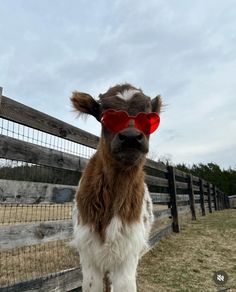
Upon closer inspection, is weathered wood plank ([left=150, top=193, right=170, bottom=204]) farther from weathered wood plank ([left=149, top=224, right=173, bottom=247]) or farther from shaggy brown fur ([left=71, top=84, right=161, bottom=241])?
shaggy brown fur ([left=71, top=84, right=161, bottom=241])

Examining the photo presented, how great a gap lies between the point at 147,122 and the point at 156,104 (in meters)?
0.83

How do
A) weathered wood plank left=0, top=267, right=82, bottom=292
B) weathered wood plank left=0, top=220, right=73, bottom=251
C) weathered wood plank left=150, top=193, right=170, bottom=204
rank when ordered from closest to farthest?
weathered wood plank left=0, top=220, right=73, bottom=251 < weathered wood plank left=0, top=267, right=82, bottom=292 < weathered wood plank left=150, top=193, right=170, bottom=204

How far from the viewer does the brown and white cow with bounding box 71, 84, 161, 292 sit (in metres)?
3.20

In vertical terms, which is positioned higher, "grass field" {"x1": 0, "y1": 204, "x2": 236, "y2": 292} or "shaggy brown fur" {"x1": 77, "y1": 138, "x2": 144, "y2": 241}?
"shaggy brown fur" {"x1": 77, "y1": 138, "x2": 144, "y2": 241}

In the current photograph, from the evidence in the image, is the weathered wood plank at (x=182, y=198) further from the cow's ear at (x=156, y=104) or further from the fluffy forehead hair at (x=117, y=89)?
the fluffy forehead hair at (x=117, y=89)

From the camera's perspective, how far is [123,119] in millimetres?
3150

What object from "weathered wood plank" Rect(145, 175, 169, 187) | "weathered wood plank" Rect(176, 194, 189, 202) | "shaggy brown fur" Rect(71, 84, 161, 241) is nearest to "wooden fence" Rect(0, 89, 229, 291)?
"shaggy brown fur" Rect(71, 84, 161, 241)

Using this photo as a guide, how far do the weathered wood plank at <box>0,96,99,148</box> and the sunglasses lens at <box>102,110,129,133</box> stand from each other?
117 centimetres

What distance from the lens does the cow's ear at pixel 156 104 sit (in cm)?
403

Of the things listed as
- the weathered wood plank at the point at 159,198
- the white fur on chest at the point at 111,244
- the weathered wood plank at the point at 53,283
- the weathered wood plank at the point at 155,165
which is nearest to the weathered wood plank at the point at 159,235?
the weathered wood plank at the point at 159,198

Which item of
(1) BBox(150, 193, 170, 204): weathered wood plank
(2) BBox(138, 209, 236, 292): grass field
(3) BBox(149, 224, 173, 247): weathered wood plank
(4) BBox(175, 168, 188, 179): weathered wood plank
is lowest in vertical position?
(2) BBox(138, 209, 236, 292): grass field

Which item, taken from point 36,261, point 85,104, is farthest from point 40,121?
point 36,261

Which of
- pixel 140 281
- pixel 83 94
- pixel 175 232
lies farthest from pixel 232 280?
pixel 175 232

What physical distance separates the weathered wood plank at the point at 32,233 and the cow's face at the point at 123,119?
1289mm
